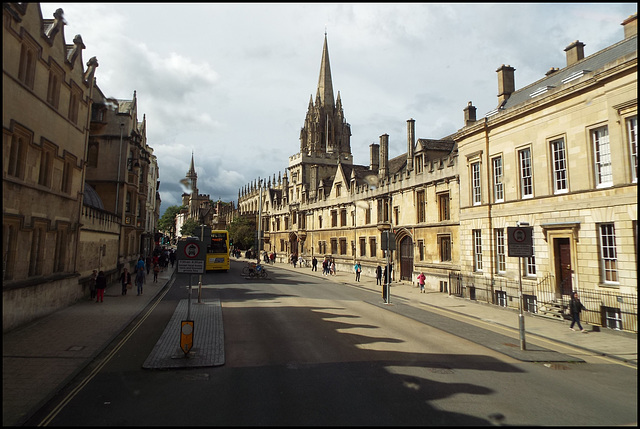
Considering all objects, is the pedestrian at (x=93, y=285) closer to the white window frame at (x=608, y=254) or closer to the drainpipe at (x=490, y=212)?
the drainpipe at (x=490, y=212)

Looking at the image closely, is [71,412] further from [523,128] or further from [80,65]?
[523,128]

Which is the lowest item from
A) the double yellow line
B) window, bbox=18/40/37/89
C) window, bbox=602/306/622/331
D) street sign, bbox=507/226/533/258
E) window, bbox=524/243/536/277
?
the double yellow line

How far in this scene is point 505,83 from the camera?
23766 millimetres

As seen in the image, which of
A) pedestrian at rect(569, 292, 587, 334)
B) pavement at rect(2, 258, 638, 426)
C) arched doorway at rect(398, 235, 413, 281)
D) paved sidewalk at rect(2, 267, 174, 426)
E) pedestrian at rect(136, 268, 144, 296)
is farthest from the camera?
arched doorway at rect(398, 235, 413, 281)

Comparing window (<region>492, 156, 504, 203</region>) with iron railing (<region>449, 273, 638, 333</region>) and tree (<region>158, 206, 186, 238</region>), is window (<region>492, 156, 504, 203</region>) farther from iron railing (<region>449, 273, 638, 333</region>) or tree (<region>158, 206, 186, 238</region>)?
tree (<region>158, 206, 186, 238</region>)

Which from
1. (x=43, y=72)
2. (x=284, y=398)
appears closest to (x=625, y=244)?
(x=284, y=398)

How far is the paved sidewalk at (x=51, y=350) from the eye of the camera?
7.24 m

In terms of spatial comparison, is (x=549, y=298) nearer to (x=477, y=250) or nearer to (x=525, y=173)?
(x=477, y=250)

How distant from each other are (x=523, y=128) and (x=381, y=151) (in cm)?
1901

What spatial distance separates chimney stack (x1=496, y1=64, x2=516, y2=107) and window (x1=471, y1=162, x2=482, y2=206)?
4.73m

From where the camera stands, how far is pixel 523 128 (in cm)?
1877

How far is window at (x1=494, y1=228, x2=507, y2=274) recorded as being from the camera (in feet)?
65.6

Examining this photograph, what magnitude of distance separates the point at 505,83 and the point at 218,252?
2820 centimetres

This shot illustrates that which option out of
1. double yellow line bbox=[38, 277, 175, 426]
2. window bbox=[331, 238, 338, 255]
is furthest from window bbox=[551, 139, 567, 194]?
window bbox=[331, 238, 338, 255]
